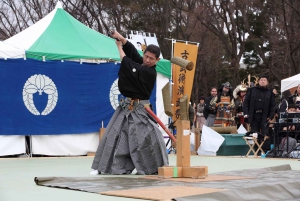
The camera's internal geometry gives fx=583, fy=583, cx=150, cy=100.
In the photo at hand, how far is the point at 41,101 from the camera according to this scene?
1102 cm

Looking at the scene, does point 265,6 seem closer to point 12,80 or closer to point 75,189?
point 12,80

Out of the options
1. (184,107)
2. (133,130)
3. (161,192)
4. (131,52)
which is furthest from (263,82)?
(161,192)

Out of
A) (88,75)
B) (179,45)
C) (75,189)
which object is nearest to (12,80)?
(88,75)

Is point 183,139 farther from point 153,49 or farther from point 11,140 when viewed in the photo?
point 11,140

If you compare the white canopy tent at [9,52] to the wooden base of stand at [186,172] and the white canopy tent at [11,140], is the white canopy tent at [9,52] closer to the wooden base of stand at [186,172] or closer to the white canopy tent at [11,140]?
the white canopy tent at [11,140]

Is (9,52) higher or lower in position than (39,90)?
higher

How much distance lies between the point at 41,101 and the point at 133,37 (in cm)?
541

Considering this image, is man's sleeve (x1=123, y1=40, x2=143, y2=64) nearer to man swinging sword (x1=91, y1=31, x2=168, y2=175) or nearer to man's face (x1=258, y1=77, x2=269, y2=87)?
man swinging sword (x1=91, y1=31, x2=168, y2=175)

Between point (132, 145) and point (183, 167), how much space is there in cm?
77

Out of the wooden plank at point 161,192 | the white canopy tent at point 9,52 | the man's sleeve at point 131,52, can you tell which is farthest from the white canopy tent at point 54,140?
the wooden plank at point 161,192

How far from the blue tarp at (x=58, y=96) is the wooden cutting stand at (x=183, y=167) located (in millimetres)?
5731

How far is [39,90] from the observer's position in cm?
1102

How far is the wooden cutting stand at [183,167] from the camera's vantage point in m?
5.59

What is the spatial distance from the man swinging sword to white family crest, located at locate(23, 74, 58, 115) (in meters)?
4.86
